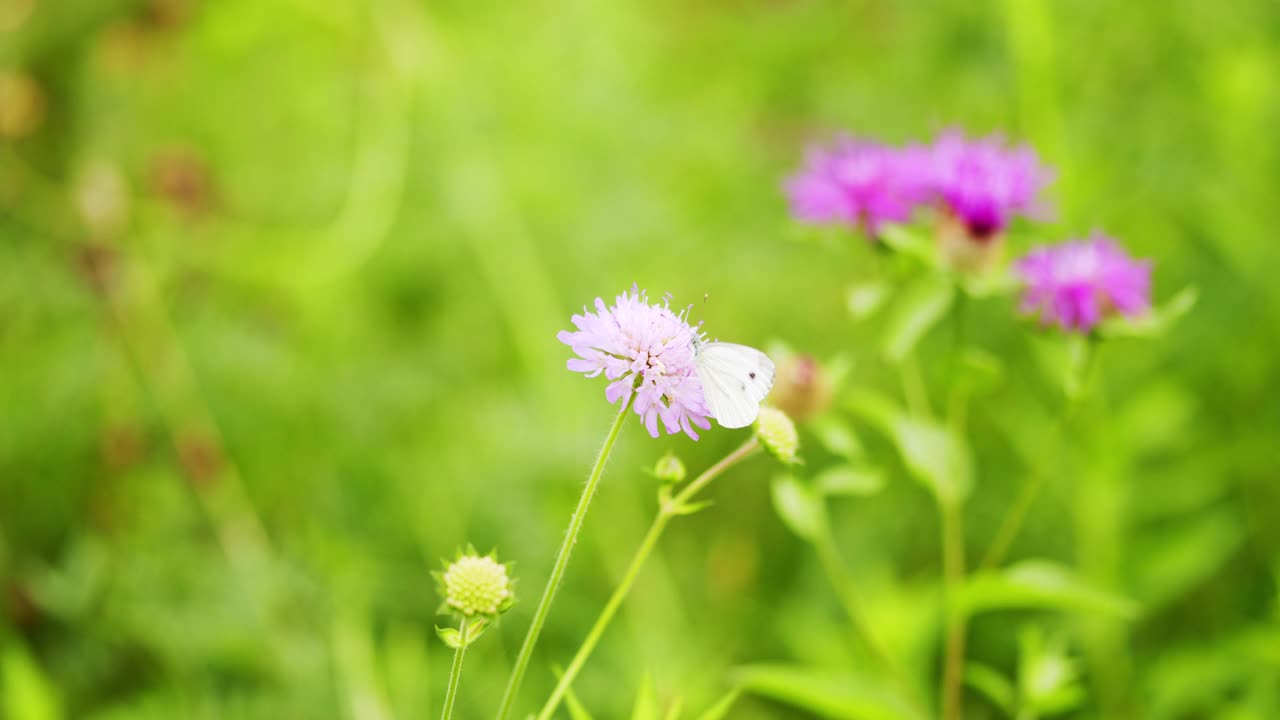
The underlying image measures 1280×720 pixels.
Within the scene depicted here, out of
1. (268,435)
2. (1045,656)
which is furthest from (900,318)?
(268,435)

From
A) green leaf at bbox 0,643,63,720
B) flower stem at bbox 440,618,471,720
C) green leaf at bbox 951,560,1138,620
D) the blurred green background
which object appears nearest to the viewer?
flower stem at bbox 440,618,471,720

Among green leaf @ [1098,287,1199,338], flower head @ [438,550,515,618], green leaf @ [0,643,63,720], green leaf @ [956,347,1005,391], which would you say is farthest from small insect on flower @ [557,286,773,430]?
green leaf @ [0,643,63,720]

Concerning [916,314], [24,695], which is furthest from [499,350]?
[916,314]

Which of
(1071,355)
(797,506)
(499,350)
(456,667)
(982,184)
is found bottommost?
(456,667)

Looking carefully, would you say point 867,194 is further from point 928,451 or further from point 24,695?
point 24,695

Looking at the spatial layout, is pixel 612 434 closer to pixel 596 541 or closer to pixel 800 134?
pixel 596 541

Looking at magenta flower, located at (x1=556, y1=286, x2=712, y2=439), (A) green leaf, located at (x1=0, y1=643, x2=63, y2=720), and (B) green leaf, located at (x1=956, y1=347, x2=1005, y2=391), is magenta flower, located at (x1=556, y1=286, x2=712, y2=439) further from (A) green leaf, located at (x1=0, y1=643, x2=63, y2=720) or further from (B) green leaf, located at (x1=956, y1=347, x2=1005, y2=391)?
(A) green leaf, located at (x1=0, y1=643, x2=63, y2=720)
